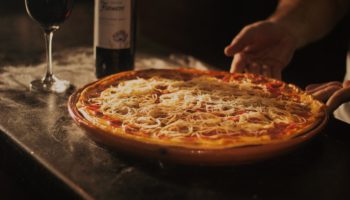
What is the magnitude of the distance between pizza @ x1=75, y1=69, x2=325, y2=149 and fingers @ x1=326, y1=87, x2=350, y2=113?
2.8 inches

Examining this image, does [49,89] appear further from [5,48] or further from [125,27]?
[5,48]

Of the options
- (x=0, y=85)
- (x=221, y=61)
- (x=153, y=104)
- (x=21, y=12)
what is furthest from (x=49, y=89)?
(x=221, y=61)

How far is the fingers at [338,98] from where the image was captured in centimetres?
132

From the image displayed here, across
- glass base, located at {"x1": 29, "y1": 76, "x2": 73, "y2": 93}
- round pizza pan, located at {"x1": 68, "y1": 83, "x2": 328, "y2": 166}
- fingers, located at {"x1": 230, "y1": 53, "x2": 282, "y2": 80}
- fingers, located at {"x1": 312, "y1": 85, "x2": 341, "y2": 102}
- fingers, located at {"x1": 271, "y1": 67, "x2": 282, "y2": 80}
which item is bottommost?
glass base, located at {"x1": 29, "y1": 76, "x2": 73, "y2": 93}

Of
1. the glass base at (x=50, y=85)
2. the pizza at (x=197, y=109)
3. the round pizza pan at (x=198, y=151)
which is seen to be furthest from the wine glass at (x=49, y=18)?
the round pizza pan at (x=198, y=151)

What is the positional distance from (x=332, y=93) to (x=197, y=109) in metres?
0.46

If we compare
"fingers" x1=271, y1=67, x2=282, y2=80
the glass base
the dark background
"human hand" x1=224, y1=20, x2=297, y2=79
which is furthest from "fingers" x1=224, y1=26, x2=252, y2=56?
the glass base

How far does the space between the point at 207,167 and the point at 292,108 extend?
1.09 ft

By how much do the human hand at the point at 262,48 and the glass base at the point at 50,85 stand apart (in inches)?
20.7

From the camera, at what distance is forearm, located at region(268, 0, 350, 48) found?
82.4 inches

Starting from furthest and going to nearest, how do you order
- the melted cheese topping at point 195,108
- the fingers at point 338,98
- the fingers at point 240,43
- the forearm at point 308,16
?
the forearm at point 308,16 < the fingers at point 240,43 < the fingers at point 338,98 < the melted cheese topping at point 195,108

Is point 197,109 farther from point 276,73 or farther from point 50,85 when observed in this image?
point 276,73

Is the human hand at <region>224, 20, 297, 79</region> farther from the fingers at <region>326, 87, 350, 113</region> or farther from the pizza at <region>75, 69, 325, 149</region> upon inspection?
the fingers at <region>326, 87, 350, 113</region>

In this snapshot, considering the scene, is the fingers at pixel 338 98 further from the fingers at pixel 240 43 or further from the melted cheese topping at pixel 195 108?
the fingers at pixel 240 43
